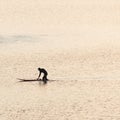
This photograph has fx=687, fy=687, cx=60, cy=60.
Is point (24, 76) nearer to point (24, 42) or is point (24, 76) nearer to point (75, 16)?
point (24, 42)

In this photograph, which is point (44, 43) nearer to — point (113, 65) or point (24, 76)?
point (113, 65)

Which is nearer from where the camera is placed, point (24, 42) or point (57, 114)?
point (57, 114)

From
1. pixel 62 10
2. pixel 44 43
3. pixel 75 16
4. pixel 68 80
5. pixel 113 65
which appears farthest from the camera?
pixel 62 10

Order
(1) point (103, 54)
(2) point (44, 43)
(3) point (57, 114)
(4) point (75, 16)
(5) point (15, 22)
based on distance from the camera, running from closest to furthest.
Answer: (3) point (57, 114) → (1) point (103, 54) → (2) point (44, 43) → (5) point (15, 22) → (4) point (75, 16)

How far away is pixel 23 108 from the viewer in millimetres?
39781

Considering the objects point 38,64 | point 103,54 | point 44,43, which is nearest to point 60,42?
point 44,43

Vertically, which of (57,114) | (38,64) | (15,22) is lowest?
(57,114)

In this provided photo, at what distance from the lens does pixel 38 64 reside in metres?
56.1

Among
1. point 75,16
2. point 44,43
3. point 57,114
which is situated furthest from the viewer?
point 75,16

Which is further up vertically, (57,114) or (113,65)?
(113,65)

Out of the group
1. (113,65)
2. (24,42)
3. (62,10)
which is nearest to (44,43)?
(24,42)

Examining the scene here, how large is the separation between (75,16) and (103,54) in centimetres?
3886

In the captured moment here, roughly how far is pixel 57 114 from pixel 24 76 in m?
11.8

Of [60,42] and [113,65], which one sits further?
[60,42]
